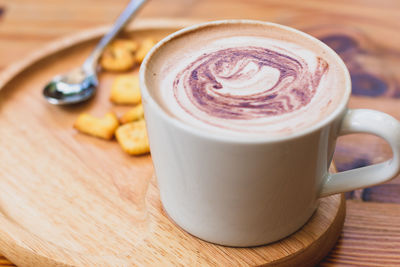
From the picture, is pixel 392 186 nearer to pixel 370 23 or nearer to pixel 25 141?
pixel 370 23

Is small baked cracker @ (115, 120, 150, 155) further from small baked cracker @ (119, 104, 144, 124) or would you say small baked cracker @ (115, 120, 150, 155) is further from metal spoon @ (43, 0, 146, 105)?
metal spoon @ (43, 0, 146, 105)

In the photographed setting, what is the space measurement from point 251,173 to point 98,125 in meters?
0.47

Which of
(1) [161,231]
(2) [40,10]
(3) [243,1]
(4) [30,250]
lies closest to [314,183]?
(1) [161,231]

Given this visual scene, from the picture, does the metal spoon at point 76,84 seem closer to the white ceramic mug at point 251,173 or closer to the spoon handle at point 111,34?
the spoon handle at point 111,34

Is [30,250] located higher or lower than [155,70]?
lower

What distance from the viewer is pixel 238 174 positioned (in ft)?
2.19

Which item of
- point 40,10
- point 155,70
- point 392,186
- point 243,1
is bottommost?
point 392,186

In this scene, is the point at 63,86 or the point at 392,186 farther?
the point at 63,86

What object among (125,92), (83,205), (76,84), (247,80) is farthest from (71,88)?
(247,80)

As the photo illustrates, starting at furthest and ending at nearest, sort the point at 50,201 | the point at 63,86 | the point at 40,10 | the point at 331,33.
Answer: the point at 40,10
the point at 331,33
the point at 63,86
the point at 50,201

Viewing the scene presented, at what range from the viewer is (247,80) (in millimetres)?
756

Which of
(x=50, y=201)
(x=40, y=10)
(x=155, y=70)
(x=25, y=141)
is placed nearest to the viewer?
(x=155, y=70)

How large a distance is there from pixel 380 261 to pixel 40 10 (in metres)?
1.14

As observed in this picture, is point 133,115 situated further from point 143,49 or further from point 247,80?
point 247,80
